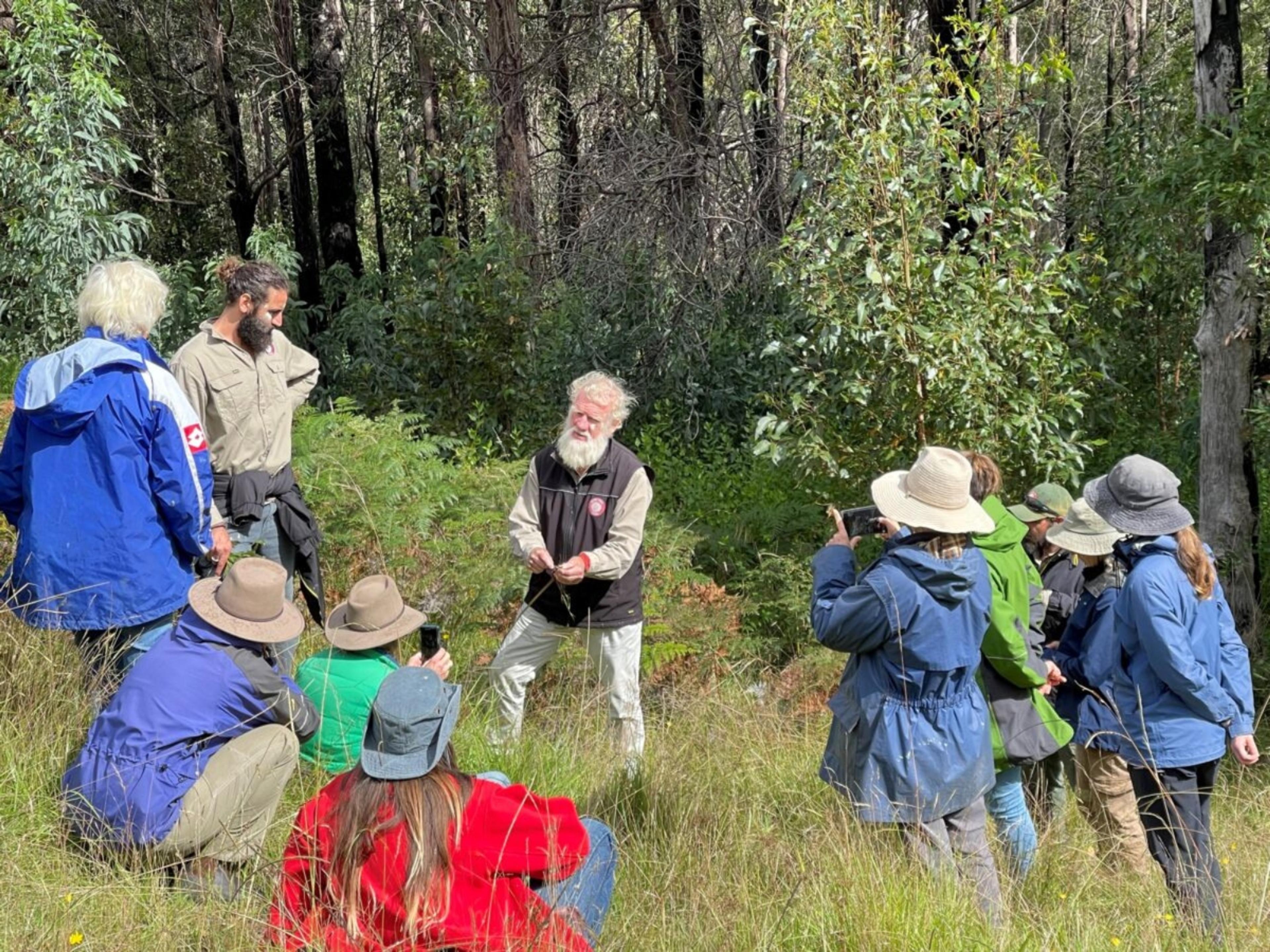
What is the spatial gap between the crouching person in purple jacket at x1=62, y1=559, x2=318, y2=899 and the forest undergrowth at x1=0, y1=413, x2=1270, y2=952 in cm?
11

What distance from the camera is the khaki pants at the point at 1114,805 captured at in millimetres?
4320

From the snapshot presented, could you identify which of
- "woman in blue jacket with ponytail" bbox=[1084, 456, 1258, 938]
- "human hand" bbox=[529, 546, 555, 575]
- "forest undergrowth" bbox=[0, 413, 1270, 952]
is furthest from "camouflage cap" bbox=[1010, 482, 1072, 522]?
"human hand" bbox=[529, 546, 555, 575]

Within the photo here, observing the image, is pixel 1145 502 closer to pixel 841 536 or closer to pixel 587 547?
pixel 841 536

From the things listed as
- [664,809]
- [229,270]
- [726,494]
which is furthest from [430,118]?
[664,809]

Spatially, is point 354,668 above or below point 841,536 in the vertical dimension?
below

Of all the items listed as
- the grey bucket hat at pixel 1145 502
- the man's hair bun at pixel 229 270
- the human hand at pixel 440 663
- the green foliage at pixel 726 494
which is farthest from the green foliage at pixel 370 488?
the grey bucket hat at pixel 1145 502

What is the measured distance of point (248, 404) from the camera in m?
5.08

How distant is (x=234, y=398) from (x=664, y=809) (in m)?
2.39

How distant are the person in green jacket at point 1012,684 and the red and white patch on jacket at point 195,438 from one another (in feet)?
8.66

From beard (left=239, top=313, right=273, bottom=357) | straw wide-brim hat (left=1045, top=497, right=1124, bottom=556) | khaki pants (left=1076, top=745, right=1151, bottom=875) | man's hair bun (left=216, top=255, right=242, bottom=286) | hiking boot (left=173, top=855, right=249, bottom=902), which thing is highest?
man's hair bun (left=216, top=255, right=242, bottom=286)

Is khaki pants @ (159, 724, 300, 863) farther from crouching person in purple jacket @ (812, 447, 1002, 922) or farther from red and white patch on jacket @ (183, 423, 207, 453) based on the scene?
crouching person in purple jacket @ (812, 447, 1002, 922)

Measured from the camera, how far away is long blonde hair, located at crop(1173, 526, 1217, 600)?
12.9ft

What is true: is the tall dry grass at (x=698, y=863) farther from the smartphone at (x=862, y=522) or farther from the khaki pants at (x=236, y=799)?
the smartphone at (x=862, y=522)

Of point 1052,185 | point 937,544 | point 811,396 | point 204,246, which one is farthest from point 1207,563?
point 204,246
